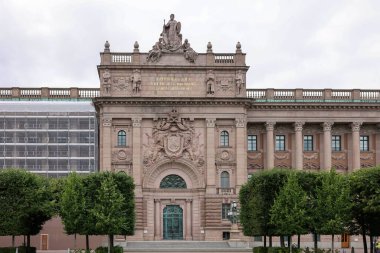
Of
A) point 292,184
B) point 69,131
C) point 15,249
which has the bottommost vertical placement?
point 15,249

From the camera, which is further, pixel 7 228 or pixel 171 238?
pixel 171 238

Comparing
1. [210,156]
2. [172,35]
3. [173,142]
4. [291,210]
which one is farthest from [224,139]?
[291,210]

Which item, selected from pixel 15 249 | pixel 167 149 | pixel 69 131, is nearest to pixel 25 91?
pixel 69 131

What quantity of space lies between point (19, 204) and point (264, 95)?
40345 mm

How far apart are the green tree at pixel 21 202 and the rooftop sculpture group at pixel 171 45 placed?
93.7 ft

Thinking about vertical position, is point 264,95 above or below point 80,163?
above

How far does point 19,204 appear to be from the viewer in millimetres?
71812

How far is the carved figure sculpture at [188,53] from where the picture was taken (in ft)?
323

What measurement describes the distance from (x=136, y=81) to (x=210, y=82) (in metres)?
8.57

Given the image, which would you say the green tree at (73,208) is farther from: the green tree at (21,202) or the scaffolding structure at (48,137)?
the scaffolding structure at (48,137)

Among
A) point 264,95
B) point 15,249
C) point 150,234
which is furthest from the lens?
point 264,95

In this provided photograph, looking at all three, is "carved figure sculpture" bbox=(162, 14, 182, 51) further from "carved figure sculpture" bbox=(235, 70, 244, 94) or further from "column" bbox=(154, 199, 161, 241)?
"column" bbox=(154, 199, 161, 241)

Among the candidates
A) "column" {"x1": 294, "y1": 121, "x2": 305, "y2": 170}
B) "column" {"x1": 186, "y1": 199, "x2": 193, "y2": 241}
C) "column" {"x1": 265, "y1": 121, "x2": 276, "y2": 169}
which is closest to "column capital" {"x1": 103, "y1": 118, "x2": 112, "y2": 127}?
"column" {"x1": 186, "y1": 199, "x2": 193, "y2": 241}

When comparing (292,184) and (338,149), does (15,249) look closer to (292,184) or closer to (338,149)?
(292,184)
